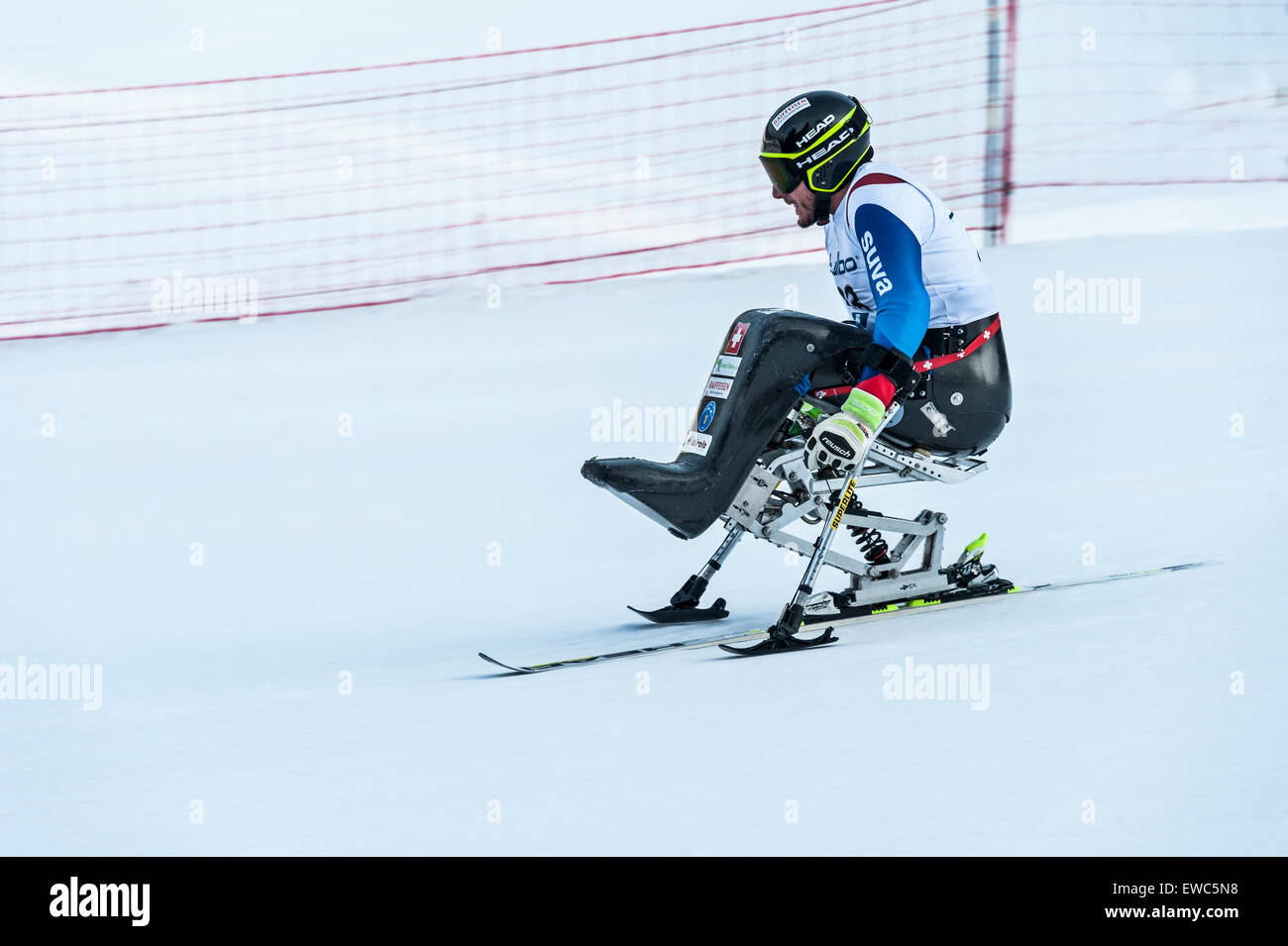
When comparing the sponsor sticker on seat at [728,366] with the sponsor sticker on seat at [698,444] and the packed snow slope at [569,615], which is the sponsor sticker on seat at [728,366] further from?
the packed snow slope at [569,615]

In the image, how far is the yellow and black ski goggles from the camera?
17.5ft

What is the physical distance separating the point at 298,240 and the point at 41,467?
19.6ft

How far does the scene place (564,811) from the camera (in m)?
4.05

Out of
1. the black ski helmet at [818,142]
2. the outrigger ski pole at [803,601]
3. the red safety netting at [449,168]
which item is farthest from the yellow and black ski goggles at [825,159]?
the red safety netting at [449,168]

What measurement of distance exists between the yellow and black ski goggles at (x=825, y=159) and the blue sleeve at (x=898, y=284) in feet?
0.67

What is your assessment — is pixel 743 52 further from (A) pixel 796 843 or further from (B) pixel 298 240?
(A) pixel 796 843

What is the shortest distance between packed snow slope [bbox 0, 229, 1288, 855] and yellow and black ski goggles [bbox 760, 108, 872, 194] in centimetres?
149

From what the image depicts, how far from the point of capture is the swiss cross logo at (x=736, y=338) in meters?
5.38

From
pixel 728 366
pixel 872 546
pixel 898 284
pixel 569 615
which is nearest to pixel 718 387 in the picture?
pixel 728 366

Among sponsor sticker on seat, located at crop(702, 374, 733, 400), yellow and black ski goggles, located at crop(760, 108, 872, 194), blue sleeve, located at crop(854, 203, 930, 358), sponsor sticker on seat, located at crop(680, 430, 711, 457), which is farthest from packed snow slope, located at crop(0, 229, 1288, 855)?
yellow and black ski goggles, located at crop(760, 108, 872, 194)

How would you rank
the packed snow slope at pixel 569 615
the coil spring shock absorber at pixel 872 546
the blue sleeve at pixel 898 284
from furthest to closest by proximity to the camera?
the coil spring shock absorber at pixel 872 546 < the blue sleeve at pixel 898 284 < the packed snow slope at pixel 569 615

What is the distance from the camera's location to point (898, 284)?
205 inches

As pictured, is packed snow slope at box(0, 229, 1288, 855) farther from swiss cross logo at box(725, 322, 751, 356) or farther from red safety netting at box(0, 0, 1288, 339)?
red safety netting at box(0, 0, 1288, 339)

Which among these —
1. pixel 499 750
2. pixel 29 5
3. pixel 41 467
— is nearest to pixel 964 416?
pixel 499 750
